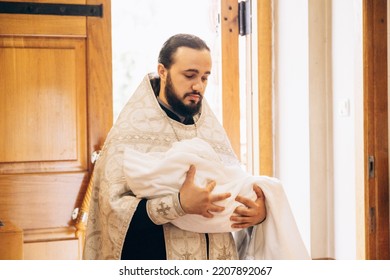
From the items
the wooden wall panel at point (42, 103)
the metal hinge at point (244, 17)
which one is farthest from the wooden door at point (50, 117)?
the metal hinge at point (244, 17)

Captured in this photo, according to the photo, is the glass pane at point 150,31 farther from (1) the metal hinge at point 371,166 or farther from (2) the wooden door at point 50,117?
(1) the metal hinge at point 371,166

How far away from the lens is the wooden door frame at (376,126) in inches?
103

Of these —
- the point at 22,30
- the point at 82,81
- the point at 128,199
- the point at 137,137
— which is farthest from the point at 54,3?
the point at 128,199

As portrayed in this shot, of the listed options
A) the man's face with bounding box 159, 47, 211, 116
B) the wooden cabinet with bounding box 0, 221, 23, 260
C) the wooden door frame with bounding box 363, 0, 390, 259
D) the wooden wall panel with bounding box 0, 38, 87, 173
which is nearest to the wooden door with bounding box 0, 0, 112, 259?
the wooden wall panel with bounding box 0, 38, 87, 173

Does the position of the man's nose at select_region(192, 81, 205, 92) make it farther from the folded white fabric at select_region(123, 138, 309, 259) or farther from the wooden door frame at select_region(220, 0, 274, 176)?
the wooden door frame at select_region(220, 0, 274, 176)

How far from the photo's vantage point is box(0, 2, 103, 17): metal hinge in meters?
2.55

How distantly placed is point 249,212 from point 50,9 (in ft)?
4.74

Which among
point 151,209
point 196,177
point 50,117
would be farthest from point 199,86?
point 50,117

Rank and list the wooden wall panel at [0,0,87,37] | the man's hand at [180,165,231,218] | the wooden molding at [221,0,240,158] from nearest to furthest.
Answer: the man's hand at [180,165,231,218] < the wooden wall panel at [0,0,87,37] < the wooden molding at [221,0,240,158]

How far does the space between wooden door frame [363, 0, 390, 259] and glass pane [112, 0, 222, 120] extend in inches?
27.5

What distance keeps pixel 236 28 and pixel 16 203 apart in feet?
4.32

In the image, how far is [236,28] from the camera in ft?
9.63
